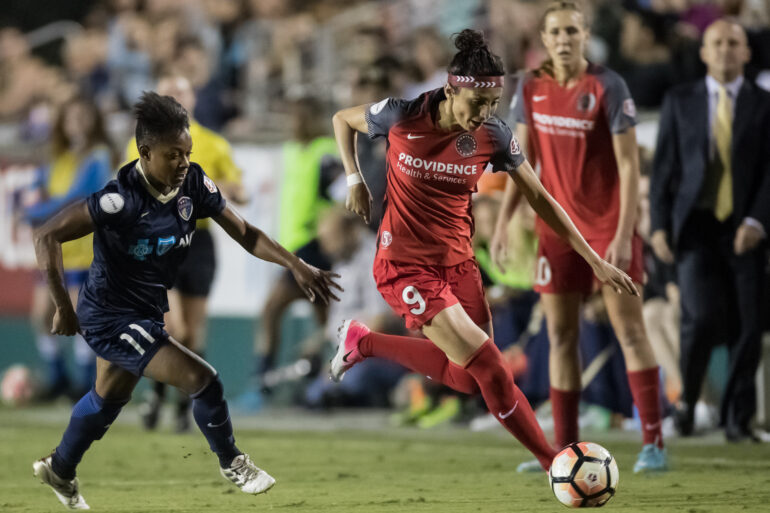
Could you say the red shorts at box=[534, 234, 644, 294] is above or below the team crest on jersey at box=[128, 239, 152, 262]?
below

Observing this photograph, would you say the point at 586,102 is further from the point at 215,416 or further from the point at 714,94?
the point at 215,416

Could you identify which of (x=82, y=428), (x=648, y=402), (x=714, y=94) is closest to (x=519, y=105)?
(x=648, y=402)

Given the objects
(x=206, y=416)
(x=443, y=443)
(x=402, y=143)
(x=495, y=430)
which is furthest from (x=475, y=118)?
(x=495, y=430)

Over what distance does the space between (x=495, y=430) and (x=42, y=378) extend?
19.0ft

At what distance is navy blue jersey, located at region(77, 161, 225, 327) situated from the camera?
19.7 ft

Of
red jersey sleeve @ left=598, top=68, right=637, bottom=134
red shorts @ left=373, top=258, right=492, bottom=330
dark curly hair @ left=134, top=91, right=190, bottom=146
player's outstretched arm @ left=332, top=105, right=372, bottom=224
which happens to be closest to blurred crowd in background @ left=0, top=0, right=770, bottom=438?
red jersey sleeve @ left=598, top=68, right=637, bottom=134

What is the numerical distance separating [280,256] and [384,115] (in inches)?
37.4

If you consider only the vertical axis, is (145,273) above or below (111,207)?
below

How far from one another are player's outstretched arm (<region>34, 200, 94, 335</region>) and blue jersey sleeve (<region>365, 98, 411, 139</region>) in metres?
1.55

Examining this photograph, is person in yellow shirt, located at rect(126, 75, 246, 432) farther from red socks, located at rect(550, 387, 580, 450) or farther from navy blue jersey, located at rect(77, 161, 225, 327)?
navy blue jersey, located at rect(77, 161, 225, 327)

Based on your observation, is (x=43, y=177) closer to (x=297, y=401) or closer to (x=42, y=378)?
(x=42, y=378)

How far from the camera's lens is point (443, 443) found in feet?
31.0

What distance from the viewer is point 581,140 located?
7336 millimetres

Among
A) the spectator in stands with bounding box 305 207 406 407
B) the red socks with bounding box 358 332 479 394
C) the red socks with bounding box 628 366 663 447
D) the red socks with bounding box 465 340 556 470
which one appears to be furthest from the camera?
the spectator in stands with bounding box 305 207 406 407
